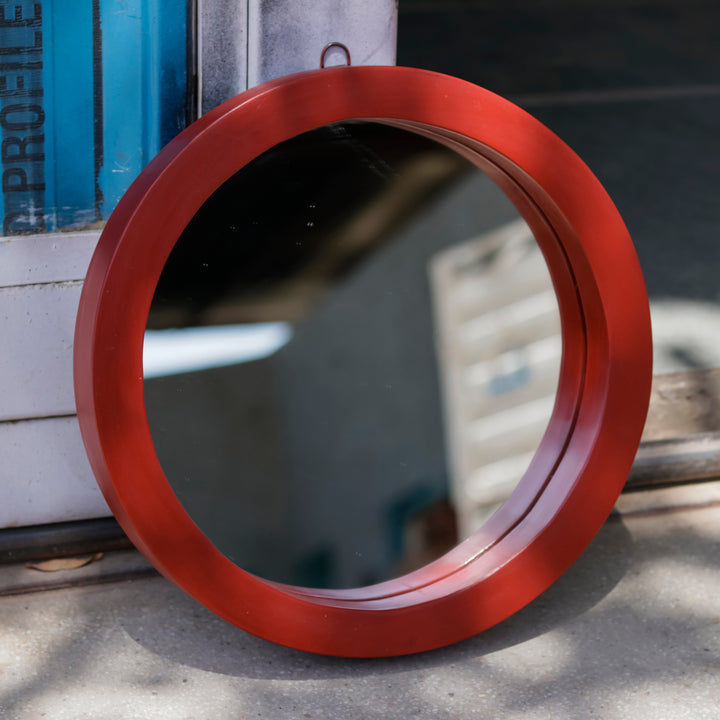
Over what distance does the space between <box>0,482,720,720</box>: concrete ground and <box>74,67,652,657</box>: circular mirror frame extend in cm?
8

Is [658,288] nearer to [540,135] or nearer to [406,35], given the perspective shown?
[540,135]

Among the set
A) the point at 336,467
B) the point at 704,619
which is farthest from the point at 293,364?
the point at 704,619

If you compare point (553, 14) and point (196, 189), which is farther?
point (553, 14)

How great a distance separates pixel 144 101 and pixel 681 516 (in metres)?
1.50

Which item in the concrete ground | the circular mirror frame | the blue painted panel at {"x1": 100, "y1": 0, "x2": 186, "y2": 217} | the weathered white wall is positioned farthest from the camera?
the weathered white wall

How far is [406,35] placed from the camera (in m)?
6.70

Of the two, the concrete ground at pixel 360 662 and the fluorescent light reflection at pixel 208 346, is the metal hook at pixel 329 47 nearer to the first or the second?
the fluorescent light reflection at pixel 208 346

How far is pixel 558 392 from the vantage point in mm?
2041

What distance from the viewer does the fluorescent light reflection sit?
1853 mm

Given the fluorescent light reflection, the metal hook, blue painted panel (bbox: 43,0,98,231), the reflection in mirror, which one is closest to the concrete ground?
the reflection in mirror

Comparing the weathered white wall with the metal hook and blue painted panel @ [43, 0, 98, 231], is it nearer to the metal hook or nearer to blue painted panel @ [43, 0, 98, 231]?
blue painted panel @ [43, 0, 98, 231]

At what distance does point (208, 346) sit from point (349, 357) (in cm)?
35

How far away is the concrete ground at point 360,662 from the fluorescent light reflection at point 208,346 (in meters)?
0.48

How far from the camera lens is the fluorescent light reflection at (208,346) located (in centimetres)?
185
